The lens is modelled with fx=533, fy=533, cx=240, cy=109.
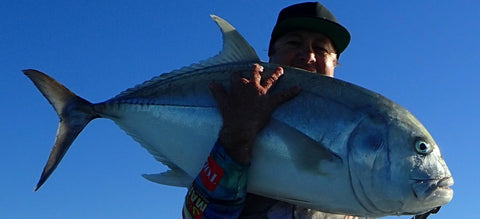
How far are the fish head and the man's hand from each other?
0.41 meters

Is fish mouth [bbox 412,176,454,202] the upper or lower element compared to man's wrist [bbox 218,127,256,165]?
lower

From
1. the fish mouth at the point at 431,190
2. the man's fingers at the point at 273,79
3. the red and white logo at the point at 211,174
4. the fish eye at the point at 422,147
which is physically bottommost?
the fish mouth at the point at 431,190

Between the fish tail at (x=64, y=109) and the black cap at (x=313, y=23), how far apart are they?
1334 millimetres

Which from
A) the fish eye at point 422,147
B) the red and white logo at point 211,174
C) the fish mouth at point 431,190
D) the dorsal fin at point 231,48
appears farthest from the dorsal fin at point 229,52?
the fish mouth at point 431,190

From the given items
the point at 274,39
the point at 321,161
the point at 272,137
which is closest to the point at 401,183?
the point at 321,161

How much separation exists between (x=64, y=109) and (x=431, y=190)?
2.05 meters

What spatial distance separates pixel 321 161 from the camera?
Answer: 233 cm

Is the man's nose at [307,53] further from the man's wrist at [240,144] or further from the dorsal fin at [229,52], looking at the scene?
the man's wrist at [240,144]

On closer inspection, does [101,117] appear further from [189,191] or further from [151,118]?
[189,191]

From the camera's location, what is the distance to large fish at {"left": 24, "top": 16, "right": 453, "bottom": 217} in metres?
2.26

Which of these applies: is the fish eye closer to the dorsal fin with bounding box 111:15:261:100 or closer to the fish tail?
the dorsal fin with bounding box 111:15:261:100

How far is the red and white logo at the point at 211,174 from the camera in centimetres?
253

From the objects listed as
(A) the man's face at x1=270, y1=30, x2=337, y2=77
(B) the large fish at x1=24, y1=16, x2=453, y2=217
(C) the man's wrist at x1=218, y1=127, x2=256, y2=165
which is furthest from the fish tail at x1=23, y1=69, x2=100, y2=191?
(A) the man's face at x1=270, y1=30, x2=337, y2=77

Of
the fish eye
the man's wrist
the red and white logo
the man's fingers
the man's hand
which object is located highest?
the man's fingers
